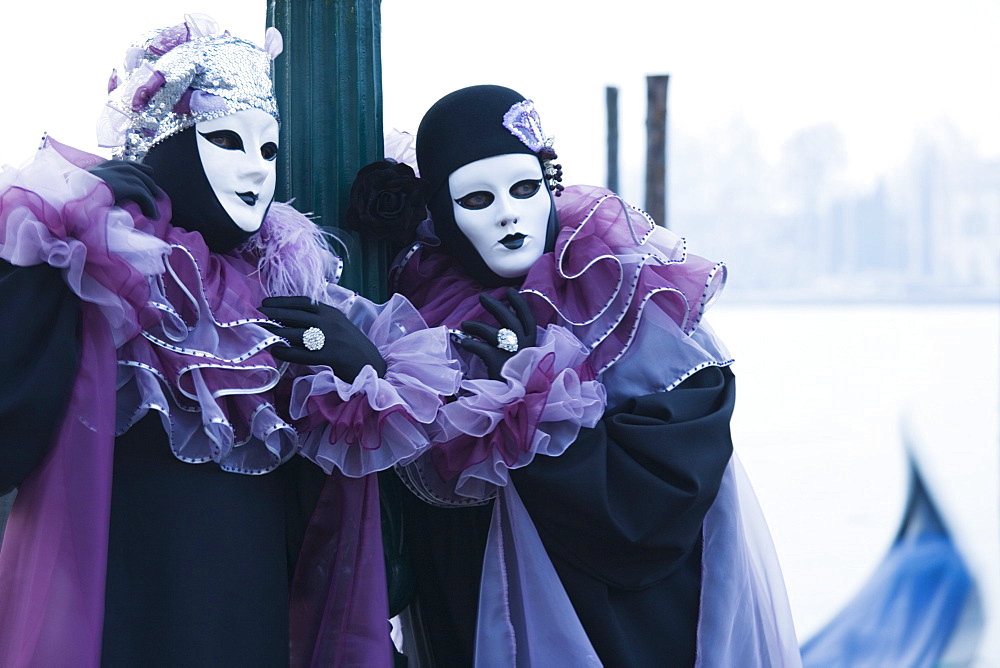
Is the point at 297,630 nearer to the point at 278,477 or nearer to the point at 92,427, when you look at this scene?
the point at 278,477

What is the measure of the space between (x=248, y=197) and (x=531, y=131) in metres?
0.59

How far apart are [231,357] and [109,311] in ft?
0.66

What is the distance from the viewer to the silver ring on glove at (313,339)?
1.77 m

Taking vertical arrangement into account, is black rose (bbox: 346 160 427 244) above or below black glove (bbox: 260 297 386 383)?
above

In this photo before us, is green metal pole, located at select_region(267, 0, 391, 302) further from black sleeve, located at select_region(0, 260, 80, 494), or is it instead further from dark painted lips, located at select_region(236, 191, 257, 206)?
black sleeve, located at select_region(0, 260, 80, 494)

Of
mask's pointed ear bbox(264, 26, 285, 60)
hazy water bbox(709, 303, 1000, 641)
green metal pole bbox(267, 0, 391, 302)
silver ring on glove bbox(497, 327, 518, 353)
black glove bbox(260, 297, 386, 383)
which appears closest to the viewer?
black glove bbox(260, 297, 386, 383)

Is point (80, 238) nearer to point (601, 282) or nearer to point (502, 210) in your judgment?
point (502, 210)

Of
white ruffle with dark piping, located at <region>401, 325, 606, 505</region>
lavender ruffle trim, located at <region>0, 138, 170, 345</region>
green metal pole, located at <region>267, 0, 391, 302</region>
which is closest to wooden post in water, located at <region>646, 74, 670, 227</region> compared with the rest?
green metal pole, located at <region>267, 0, 391, 302</region>

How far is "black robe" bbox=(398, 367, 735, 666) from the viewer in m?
1.85

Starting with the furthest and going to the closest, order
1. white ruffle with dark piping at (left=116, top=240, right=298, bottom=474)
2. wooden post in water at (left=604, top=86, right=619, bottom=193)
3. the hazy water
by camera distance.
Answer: wooden post in water at (left=604, top=86, right=619, bottom=193) < the hazy water < white ruffle with dark piping at (left=116, top=240, right=298, bottom=474)

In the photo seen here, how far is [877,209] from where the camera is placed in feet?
54.5

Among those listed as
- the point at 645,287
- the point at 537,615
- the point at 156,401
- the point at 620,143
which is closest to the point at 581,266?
the point at 645,287

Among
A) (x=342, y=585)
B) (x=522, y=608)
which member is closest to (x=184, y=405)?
(x=342, y=585)

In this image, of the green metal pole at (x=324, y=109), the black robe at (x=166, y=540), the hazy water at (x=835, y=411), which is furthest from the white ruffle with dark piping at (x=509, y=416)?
the hazy water at (x=835, y=411)
